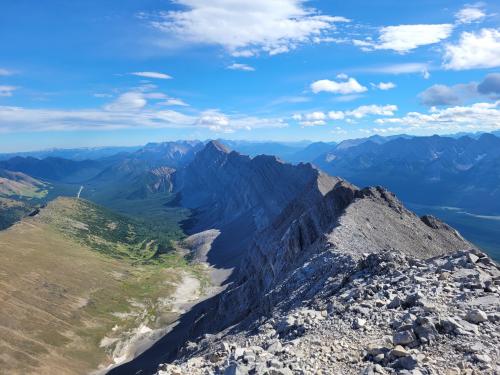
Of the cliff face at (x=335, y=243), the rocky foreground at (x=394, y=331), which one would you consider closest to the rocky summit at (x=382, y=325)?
the rocky foreground at (x=394, y=331)

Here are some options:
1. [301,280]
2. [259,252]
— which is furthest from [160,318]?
[301,280]

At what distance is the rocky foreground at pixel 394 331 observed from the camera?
24.8 meters

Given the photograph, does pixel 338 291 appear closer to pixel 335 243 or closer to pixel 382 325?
pixel 382 325

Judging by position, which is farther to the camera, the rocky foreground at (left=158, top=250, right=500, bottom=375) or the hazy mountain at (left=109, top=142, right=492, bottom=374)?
the hazy mountain at (left=109, top=142, right=492, bottom=374)

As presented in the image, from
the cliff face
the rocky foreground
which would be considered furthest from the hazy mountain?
the cliff face

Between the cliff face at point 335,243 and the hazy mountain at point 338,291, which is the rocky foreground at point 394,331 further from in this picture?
the cliff face at point 335,243

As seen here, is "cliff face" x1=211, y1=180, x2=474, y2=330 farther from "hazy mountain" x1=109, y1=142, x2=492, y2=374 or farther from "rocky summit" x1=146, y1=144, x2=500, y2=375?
"rocky summit" x1=146, y1=144, x2=500, y2=375

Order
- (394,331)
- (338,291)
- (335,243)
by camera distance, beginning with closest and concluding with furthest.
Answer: (394,331)
(338,291)
(335,243)

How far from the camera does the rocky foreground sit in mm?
24781

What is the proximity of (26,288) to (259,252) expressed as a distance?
342 ft

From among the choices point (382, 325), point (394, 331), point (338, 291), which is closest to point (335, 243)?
point (338, 291)

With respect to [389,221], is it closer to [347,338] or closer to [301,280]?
[301,280]

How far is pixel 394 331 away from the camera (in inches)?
1166

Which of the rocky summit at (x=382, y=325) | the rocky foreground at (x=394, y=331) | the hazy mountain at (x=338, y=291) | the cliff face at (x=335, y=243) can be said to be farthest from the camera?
the cliff face at (x=335, y=243)
